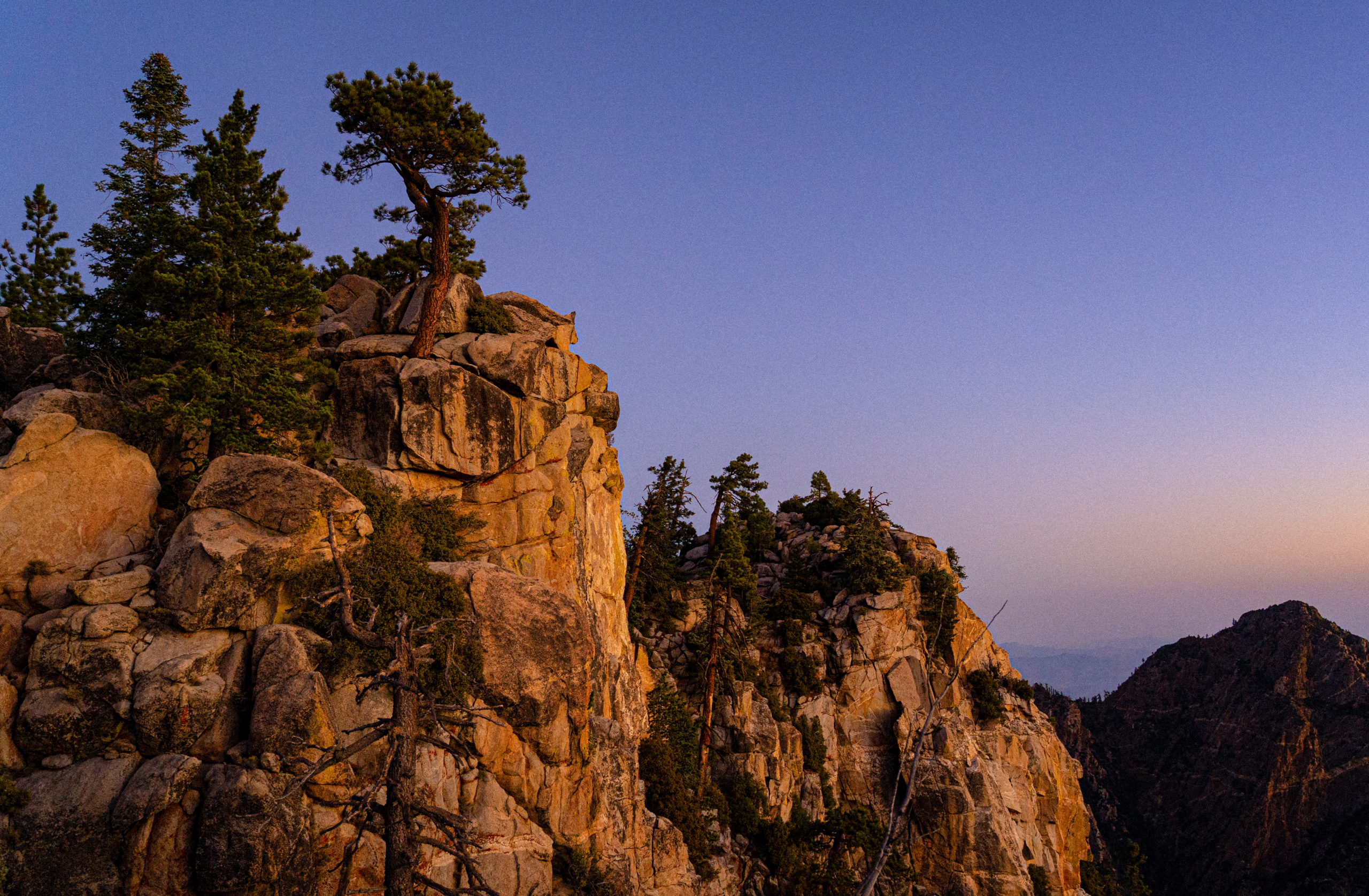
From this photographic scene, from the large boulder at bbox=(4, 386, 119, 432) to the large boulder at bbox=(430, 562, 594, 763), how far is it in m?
10.5

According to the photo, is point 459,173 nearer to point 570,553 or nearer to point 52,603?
point 570,553

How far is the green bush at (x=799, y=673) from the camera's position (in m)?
43.2

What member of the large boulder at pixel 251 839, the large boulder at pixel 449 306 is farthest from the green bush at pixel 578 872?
the large boulder at pixel 449 306

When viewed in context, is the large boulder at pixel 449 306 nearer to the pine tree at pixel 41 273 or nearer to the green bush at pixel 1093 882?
the pine tree at pixel 41 273

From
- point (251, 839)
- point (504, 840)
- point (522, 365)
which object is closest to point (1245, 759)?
point (522, 365)

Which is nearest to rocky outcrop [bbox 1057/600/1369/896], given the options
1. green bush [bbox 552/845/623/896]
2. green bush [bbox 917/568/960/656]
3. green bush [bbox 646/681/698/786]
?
green bush [bbox 917/568/960/656]

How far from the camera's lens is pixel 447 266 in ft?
100

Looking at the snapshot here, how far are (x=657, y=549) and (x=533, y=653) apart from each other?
22.1 meters

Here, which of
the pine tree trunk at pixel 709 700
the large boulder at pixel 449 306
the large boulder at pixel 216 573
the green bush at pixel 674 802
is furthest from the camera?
the pine tree trunk at pixel 709 700

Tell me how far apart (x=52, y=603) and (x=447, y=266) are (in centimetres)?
1772

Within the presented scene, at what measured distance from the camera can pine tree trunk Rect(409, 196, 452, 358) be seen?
2878 centimetres

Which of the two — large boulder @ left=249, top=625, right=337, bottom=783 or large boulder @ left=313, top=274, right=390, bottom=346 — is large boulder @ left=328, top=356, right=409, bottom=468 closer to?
large boulder @ left=313, top=274, right=390, bottom=346

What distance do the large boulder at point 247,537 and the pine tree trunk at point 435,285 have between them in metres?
8.64

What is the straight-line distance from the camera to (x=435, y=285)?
3000cm
